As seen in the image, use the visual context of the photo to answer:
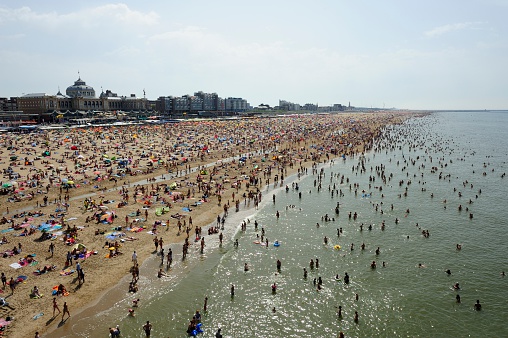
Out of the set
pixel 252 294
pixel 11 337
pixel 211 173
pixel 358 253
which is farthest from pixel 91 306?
pixel 211 173

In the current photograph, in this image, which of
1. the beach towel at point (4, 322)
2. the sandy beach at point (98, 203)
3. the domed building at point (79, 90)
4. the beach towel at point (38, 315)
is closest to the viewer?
the beach towel at point (4, 322)

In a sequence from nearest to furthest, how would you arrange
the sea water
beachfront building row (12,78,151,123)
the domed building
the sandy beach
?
the sea water, the sandy beach, beachfront building row (12,78,151,123), the domed building

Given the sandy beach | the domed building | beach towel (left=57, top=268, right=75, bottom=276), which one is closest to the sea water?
the sandy beach

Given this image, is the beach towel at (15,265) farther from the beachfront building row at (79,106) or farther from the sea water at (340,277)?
the beachfront building row at (79,106)

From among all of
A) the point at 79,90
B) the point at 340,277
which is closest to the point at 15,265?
the point at 340,277

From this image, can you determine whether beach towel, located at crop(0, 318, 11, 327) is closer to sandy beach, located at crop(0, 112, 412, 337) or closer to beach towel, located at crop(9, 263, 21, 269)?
sandy beach, located at crop(0, 112, 412, 337)

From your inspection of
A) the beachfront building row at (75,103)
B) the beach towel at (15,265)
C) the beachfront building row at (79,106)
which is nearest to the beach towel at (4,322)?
the beach towel at (15,265)
